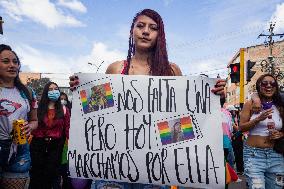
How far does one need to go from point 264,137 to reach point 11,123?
284 centimetres

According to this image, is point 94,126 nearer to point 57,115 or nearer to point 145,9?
point 145,9

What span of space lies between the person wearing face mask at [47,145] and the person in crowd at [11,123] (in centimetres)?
184

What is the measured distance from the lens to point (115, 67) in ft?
10.8

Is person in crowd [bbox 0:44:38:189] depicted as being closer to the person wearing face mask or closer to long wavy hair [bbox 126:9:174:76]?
long wavy hair [bbox 126:9:174:76]

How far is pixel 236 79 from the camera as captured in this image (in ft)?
35.6

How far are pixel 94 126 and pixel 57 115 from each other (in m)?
3.30

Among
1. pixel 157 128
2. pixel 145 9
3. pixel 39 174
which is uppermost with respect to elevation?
pixel 145 9

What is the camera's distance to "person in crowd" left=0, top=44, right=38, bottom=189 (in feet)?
12.0

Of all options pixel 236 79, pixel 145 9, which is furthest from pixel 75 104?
pixel 236 79

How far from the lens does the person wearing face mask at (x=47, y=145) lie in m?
5.80

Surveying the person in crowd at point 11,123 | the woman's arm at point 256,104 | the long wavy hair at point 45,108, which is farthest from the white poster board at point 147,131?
the long wavy hair at point 45,108

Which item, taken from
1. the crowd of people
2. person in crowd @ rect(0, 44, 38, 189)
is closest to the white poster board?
the crowd of people

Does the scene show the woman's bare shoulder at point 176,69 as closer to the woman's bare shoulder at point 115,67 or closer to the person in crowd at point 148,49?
the person in crowd at point 148,49

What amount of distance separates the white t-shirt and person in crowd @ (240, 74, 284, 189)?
2562 millimetres
